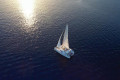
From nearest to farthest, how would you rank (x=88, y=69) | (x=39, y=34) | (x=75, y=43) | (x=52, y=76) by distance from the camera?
(x=52, y=76), (x=88, y=69), (x=75, y=43), (x=39, y=34)

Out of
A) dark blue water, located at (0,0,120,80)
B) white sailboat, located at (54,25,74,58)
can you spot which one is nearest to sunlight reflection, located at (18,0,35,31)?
dark blue water, located at (0,0,120,80)

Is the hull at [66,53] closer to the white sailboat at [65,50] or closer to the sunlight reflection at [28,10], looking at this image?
the white sailboat at [65,50]

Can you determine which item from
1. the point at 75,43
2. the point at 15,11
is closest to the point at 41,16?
the point at 15,11

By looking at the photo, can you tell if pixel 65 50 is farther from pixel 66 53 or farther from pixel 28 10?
pixel 28 10

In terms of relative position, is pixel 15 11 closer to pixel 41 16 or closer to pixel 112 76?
pixel 41 16

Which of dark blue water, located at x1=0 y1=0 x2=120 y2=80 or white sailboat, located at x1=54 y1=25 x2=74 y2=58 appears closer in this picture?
dark blue water, located at x1=0 y1=0 x2=120 y2=80

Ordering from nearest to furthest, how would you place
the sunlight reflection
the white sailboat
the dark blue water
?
1. the dark blue water
2. the white sailboat
3. the sunlight reflection

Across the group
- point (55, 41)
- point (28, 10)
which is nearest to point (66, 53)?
point (55, 41)

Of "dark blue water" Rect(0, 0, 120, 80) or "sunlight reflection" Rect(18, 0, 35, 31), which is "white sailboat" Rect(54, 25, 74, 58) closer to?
"dark blue water" Rect(0, 0, 120, 80)

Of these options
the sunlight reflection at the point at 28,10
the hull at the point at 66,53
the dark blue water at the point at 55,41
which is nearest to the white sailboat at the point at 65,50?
the hull at the point at 66,53

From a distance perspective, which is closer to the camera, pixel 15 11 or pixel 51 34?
pixel 51 34
